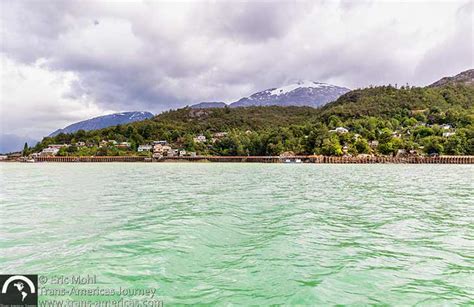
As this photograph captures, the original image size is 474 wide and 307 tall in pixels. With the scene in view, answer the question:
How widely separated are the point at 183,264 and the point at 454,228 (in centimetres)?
869

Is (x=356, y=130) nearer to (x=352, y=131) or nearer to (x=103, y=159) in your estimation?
(x=352, y=131)

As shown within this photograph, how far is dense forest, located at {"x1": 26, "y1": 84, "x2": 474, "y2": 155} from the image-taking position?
110m

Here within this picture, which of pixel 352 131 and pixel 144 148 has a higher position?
pixel 352 131

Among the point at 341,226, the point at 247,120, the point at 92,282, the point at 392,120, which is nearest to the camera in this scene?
the point at 92,282

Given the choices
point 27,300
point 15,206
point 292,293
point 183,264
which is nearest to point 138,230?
point 183,264

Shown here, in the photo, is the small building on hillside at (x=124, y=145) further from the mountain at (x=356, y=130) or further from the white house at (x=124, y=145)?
the mountain at (x=356, y=130)

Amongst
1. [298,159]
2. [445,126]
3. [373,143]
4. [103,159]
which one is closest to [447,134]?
[445,126]

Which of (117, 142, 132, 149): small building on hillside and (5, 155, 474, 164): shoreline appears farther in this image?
(117, 142, 132, 149): small building on hillside

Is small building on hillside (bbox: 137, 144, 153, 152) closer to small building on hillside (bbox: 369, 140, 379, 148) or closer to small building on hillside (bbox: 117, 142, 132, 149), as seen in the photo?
small building on hillside (bbox: 117, 142, 132, 149)

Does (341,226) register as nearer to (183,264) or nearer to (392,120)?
(183,264)

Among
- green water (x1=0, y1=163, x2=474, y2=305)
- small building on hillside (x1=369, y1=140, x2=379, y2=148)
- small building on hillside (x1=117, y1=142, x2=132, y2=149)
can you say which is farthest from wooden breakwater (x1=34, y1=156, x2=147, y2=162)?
green water (x1=0, y1=163, x2=474, y2=305)

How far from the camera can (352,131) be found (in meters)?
133

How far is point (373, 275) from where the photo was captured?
22.2 feet

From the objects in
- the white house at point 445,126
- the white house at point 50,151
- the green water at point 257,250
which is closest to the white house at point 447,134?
the white house at point 445,126
